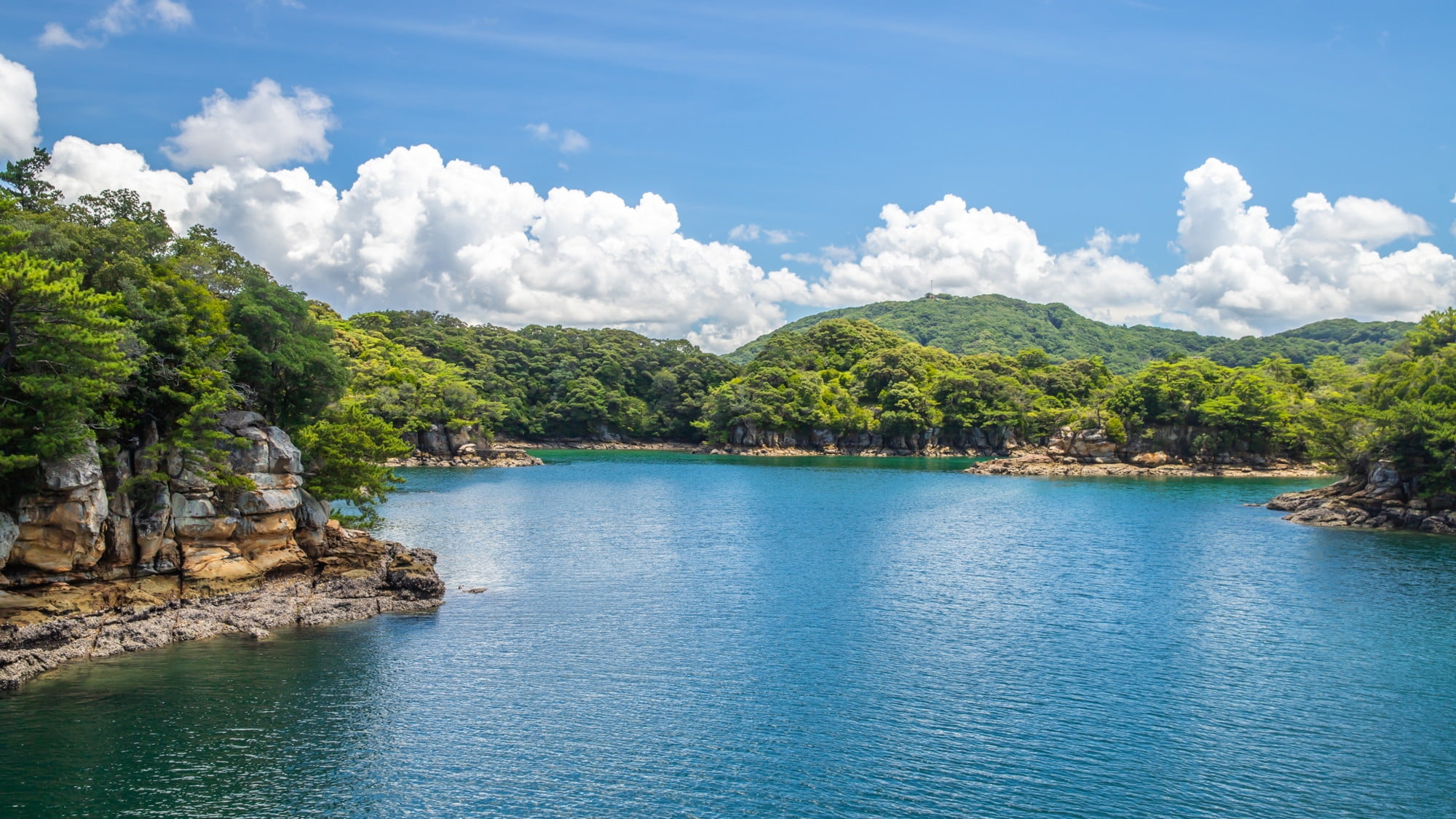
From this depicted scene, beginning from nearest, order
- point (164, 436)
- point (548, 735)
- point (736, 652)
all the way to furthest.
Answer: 1. point (548, 735)
2. point (736, 652)
3. point (164, 436)

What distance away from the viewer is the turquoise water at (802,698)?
57.5ft

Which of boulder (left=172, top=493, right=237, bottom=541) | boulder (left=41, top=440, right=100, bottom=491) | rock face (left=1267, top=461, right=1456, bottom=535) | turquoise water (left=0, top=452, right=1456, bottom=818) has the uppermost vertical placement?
boulder (left=41, top=440, right=100, bottom=491)

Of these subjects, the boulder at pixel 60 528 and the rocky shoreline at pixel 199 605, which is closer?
the rocky shoreline at pixel 199 605

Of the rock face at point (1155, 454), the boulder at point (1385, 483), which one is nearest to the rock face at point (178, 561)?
the boulder at point (1385, 483)

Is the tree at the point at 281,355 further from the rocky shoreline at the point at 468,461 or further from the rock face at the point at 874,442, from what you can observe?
the rock face at the point at 874,442

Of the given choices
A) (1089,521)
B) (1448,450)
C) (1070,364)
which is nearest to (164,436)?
(1089,521)

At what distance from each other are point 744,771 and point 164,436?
23120 mm

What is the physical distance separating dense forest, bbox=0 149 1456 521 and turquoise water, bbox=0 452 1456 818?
25.8 ft

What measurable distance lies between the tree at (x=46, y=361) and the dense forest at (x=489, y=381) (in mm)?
68

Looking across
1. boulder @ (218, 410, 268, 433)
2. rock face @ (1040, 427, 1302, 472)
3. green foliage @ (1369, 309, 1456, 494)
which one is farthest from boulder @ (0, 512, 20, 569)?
rock face @ (1040, 427, 1302, 472)

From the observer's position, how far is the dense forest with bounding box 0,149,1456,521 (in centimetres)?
2509

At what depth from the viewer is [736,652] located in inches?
1046

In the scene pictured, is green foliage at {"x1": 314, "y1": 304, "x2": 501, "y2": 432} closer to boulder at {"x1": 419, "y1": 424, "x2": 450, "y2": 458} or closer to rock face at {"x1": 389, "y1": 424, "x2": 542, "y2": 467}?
boulder at {"x1": 419, "y1": 424, "x2": 450, "y2": 458}

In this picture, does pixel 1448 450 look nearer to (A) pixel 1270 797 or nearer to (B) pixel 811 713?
(A) pixel 1270 797
